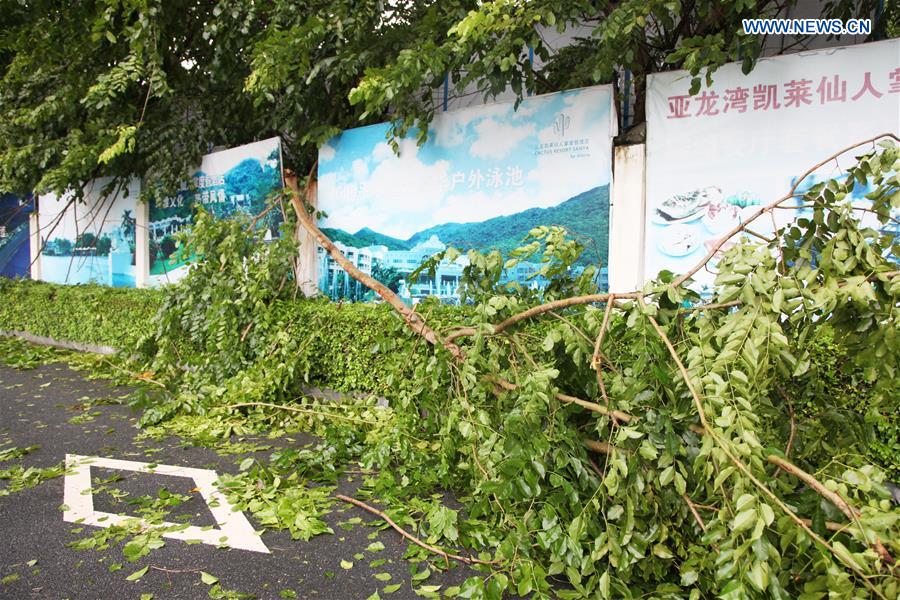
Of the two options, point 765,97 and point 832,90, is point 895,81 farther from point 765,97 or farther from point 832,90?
point 765,97

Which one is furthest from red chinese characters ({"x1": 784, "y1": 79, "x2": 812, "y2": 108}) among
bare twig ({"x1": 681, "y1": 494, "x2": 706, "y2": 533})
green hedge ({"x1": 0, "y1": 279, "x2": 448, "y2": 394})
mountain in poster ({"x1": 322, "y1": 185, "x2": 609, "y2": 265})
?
bare twig ({"x1": 681, "y1": 494, "x2": 706, "y2": 533})

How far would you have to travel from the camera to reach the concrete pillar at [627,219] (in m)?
5.09

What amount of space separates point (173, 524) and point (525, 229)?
3.81m

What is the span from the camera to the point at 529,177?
18.7ft

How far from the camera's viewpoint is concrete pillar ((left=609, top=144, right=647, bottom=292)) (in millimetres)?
5086

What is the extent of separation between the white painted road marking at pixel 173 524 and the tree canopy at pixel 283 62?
353 cm

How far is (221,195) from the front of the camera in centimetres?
856

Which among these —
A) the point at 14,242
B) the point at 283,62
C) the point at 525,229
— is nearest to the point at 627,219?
the point at 525,229

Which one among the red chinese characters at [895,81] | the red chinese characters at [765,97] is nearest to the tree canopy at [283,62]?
the red chinese characters at [765,97]

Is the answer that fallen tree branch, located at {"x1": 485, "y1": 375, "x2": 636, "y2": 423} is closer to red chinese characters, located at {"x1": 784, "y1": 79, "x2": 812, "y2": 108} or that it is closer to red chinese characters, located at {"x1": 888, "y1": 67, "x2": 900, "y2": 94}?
red chinese characters, located at {"x1": 784, "y1": 79, "x2": 812, "y2": 108}

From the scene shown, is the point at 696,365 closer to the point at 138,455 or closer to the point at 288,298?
the point at 138,455

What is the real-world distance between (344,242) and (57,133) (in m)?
5.29

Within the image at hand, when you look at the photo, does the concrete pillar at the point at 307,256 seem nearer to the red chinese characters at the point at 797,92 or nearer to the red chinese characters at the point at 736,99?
the red chinese characters at the point at 736,99

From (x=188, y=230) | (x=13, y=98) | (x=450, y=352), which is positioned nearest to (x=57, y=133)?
(x=13, y=98)
